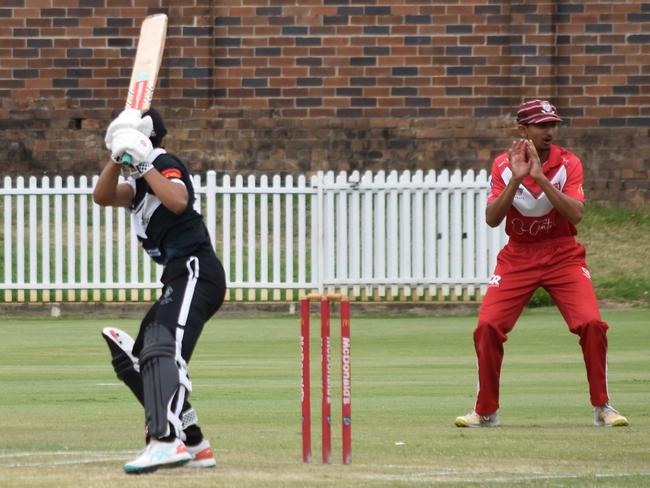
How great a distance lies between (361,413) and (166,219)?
9.77 feet

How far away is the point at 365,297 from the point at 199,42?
5.72m

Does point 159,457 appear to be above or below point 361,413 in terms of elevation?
above

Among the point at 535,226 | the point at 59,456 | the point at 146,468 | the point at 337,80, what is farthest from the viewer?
the point at 337,80

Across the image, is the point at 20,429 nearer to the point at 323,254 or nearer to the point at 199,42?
the point at 323,254

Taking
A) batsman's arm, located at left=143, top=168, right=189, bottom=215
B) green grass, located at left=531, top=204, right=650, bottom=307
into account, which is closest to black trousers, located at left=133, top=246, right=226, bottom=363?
batsman's arm, located at left=143, top=168, right=189, bottom=215

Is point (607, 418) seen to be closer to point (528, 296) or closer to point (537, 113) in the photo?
point (528, 296)

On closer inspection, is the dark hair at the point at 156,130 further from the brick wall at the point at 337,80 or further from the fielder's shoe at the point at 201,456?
the brick wall at the point at 337,80

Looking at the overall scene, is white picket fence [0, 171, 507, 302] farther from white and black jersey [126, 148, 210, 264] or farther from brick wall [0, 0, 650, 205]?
white and black jersey [126, 148, 210, 264]

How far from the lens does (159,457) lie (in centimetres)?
695

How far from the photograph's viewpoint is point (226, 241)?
19.5 metres

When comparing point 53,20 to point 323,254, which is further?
point 53,20

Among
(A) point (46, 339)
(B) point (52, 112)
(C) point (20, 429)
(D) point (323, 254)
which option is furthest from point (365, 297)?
(C) point (20, 429)

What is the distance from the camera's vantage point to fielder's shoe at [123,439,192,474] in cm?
691

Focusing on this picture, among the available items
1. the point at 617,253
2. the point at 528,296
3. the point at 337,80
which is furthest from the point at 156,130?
the point at 337,80
